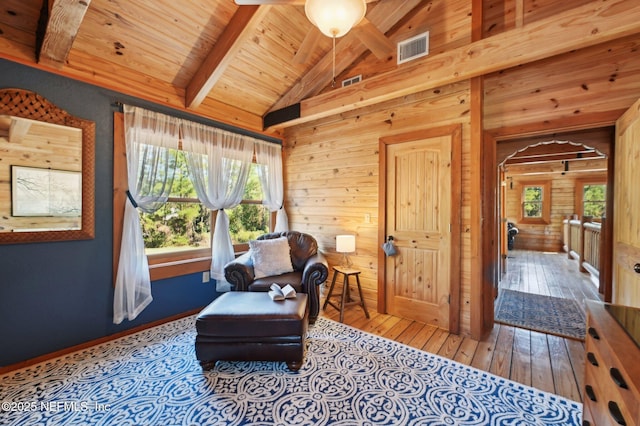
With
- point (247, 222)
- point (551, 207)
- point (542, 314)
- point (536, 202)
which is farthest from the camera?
point (536, 202)

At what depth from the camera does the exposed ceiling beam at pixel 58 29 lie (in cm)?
190

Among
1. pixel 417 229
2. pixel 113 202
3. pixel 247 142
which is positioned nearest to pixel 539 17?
pixel 417 229

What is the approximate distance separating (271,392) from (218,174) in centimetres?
263

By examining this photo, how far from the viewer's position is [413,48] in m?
3.03

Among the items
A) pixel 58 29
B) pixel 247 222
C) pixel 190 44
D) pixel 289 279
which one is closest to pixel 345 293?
pixel 289 279

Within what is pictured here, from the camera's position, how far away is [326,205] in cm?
405

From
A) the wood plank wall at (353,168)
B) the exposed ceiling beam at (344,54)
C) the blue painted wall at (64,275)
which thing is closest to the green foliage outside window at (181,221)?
the blue painted wall at (64,275)

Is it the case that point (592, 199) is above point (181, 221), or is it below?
above

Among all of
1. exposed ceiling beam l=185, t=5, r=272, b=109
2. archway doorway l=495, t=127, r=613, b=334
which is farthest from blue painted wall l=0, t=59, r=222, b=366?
archway doorway l=495, t=127, r=613, b=334

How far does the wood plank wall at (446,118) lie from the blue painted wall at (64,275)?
2.30 meters

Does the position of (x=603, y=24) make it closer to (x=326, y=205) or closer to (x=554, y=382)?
(x=554, y=382)

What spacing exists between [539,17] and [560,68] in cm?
52

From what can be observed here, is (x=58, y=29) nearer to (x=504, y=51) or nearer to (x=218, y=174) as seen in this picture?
(x=218, y=174)

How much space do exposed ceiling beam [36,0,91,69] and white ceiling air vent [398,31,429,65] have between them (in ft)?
9.46
